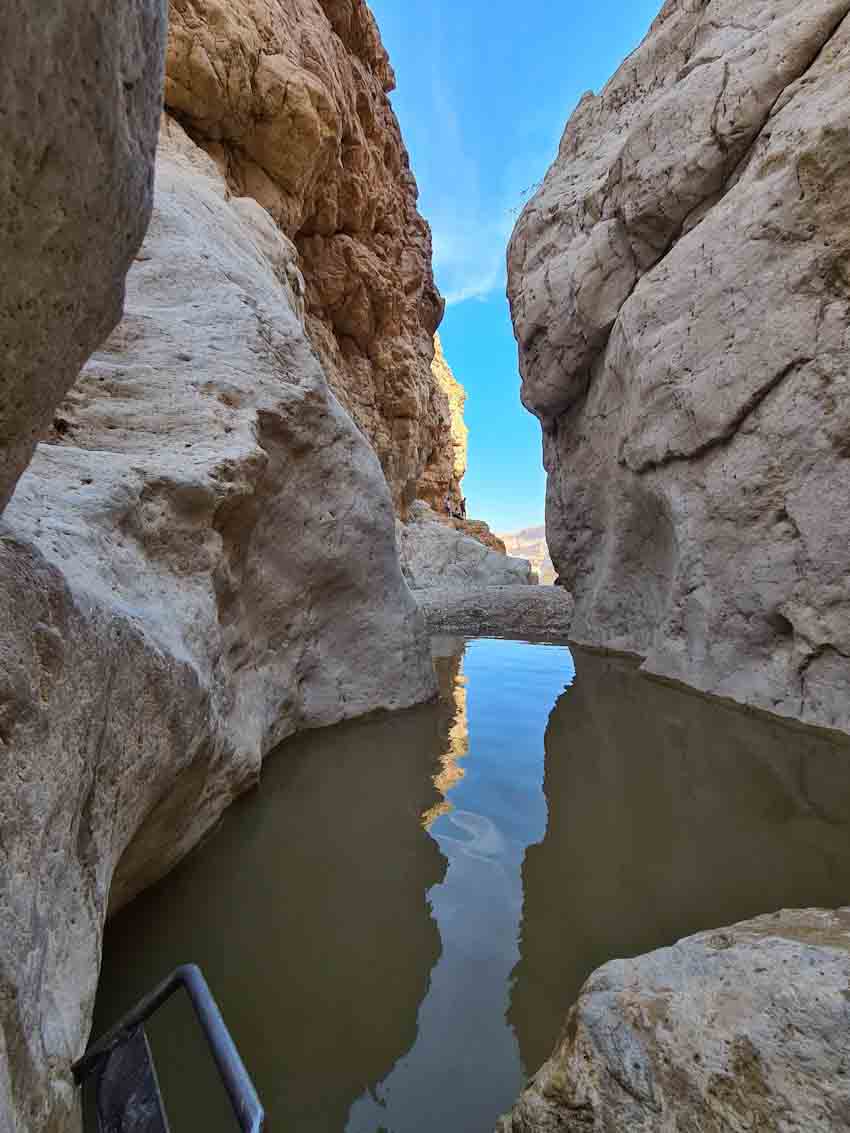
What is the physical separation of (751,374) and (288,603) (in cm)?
413

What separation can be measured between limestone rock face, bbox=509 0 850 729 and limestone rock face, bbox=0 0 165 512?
4.54 meters

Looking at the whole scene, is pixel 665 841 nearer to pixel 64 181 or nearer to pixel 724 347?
pixel 64 181

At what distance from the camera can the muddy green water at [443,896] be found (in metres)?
1.36

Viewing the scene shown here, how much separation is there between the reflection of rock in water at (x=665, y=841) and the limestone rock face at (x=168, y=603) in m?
1.17

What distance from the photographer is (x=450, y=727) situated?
4.14 meters

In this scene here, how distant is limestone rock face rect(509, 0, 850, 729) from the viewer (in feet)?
13.6

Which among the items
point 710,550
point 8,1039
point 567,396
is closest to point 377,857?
point 8,1039

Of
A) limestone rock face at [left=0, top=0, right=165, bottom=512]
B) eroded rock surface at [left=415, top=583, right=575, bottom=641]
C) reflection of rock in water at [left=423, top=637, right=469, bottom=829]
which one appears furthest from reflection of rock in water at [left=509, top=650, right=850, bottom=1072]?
eroded rock surface at [left=415, top=583, right=575, bottom=641]

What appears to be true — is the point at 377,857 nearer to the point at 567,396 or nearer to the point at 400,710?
the point at 400,710

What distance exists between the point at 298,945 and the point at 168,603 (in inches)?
51.3

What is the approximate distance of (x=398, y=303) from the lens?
16.6 meters

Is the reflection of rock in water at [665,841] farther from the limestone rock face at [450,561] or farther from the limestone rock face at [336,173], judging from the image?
the limestone rock face at [450,561]

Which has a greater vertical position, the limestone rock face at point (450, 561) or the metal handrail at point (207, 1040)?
the limestone rock face at point (450, 561)

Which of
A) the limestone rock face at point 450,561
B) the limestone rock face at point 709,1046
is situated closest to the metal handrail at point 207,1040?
the limestone rock face at point 709,1046
